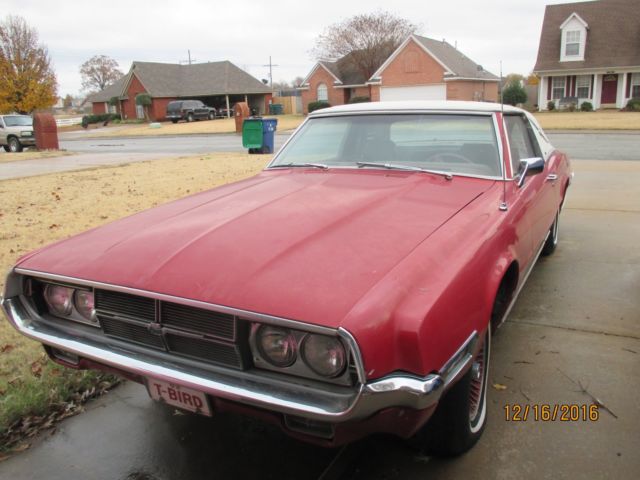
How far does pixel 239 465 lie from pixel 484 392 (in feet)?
4.00

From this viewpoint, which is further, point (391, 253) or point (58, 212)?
point (58, 212)

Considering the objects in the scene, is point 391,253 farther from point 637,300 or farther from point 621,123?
point 621,123

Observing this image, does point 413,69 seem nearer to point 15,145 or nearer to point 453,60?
point 453,60

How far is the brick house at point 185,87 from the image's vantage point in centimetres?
4928

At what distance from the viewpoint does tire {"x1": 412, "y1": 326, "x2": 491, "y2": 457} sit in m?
2.28

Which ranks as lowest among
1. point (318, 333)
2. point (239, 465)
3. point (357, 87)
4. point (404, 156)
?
point (239, 465)

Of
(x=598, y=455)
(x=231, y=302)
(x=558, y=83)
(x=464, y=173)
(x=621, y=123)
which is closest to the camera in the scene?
(x=231, y=302)

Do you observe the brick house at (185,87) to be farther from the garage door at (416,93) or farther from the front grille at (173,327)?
the front grille at (173,327)

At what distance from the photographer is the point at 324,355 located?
6.38 feet

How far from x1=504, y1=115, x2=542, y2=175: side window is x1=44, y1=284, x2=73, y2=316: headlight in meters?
2.62

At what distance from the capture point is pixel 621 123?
22.8 m

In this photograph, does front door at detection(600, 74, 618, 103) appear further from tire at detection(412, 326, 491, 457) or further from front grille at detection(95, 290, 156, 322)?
front grille at detection(95, 290, 156, 322)

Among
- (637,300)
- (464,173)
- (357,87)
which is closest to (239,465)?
(464,173)

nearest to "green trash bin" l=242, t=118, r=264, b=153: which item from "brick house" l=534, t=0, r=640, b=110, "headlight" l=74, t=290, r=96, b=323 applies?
"headlight" l=74, t=290, r=96, b=323
